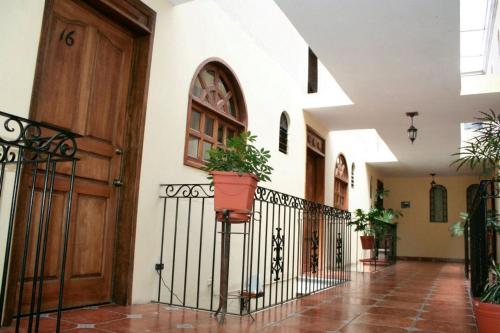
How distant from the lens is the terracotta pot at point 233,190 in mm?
2930

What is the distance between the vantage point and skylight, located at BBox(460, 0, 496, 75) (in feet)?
23.9

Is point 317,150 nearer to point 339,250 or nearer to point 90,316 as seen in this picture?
point 339,250

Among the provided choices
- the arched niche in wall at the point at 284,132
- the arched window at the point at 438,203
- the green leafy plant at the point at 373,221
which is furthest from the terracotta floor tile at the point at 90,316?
the arched window at the point at 438,203

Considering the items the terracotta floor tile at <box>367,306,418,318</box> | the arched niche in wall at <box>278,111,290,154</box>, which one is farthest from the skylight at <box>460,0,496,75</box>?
the terracotta floor tile at <box>367,306,418,318</box>

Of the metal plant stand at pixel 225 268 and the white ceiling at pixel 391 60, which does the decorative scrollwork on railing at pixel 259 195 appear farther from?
the white ceiling at pixel 391 60

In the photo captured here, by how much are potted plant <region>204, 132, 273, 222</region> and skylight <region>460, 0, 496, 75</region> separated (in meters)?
5.99

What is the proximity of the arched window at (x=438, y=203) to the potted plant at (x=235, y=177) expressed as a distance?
12.3m

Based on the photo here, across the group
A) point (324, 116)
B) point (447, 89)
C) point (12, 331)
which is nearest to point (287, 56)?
point (324, 116)

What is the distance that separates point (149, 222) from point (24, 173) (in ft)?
3.87

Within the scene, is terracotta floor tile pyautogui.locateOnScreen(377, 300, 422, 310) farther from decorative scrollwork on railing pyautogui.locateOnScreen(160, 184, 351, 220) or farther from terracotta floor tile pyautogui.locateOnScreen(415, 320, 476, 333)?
decorative scrollwork on railing pyautogui.locateOnScreen(160, 184, 351, 220)

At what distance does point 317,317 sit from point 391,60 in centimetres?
298

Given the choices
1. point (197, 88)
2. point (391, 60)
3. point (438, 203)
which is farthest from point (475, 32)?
point (438, 203)

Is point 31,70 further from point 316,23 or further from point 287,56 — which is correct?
point 287,56

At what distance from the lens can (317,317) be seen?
3.30 m
